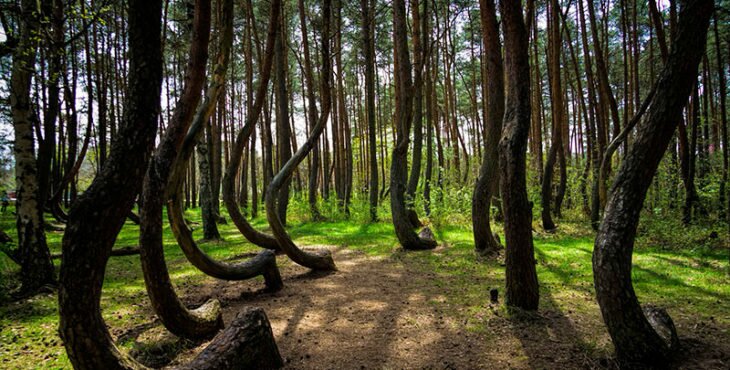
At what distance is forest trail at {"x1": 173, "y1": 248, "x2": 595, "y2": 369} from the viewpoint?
3408 millimetres

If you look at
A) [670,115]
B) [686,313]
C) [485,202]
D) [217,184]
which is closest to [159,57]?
[670,115]

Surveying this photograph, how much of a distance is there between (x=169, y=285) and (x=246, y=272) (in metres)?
1.73

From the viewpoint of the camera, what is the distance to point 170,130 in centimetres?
352

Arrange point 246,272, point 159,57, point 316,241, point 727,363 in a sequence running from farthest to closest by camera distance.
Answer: point 316,241 < point 246,272 < point 727,363 < point 159,57

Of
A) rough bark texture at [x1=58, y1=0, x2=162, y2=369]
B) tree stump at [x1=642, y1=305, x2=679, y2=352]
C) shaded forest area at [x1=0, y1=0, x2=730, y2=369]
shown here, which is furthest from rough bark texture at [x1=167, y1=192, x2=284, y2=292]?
tree stump at [x1=642, y1=305, x2=679, y2=352]

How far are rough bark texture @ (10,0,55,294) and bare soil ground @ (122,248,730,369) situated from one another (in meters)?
1.97

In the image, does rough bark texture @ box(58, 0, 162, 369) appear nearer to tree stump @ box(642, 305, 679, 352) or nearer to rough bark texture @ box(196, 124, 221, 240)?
tree stump @ box(642, 305, 679, 352)

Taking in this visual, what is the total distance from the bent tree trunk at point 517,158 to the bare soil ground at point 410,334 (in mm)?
560

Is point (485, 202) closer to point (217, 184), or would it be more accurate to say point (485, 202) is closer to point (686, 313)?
point (686, 313)

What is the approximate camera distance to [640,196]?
10.2ft

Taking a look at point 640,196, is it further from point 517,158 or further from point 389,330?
point 389,330

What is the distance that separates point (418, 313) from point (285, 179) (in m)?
3.52

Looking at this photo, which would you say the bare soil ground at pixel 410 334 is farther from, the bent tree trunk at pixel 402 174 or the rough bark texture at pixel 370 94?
the rough bark texture at pixel 370 94

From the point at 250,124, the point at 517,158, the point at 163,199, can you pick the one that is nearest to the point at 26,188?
the point at 250,124
